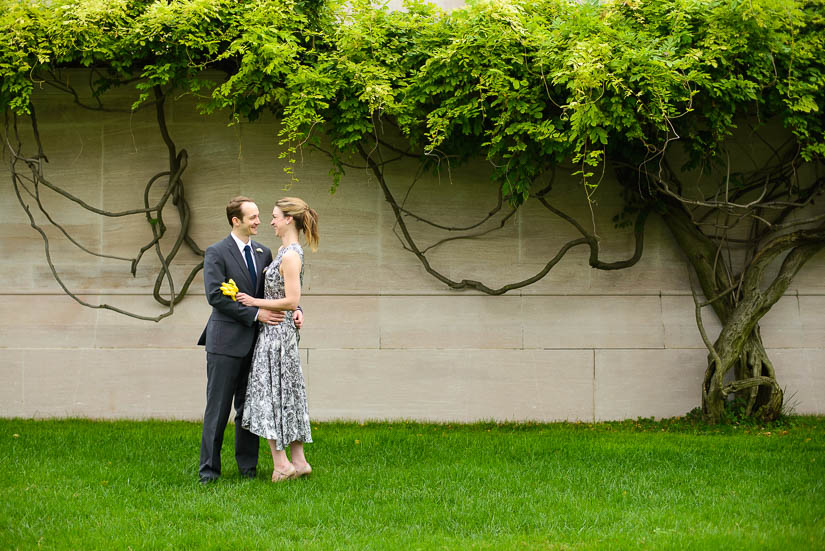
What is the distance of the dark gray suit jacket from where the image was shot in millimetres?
5262

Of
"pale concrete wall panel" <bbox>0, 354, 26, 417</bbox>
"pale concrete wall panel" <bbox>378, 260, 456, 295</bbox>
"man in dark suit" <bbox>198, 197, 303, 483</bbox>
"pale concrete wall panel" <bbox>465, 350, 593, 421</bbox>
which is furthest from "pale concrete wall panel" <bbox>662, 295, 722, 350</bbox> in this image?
"pale concrete wall panel" <bbox>0, 354, 26, 417</bbox>

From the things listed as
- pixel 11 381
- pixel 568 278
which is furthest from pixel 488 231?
pixel 11 381

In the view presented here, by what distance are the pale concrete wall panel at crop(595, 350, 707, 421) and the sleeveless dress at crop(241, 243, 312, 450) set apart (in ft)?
12.3

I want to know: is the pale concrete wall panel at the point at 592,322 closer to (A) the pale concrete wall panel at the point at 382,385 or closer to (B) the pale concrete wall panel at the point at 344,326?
(A) the pale concrete wall panel at the point at 382,385

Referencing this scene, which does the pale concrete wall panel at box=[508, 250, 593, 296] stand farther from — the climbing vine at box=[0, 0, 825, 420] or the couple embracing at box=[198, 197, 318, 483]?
the couple embracing at box=[198, 197, 318, 483]

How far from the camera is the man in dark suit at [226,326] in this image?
5293 millimetres

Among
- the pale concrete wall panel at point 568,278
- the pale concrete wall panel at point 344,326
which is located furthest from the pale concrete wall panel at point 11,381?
the pale concrete wall panel at point 568,278

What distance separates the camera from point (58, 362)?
27.2ft

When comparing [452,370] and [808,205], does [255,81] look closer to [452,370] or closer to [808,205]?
[452,370]

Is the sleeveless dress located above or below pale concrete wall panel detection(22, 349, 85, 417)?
above

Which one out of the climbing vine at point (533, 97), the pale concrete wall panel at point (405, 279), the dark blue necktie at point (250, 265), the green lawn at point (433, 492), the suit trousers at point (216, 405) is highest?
the climbing vine at point (533, 97)

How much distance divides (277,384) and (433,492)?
128 cm

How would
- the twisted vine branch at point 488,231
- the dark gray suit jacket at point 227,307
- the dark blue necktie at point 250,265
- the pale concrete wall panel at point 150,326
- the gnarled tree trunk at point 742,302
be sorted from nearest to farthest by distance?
the dark gray suit jacket at point 227,307
the dark blue necktie at point 250,265
the gnarled tree trunk at point 742,302
the twisted vine branch at point 488,231
the pale concrete wall panel at point 150,326

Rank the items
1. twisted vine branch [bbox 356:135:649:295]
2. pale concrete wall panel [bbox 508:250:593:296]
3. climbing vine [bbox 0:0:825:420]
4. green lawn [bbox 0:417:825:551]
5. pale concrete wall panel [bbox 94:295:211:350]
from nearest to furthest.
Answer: green lawn [bbox 0:417:825:551], climbing vine [bbox 0:0:825:420], twisted vine branch [bbox 356:135:649:295], pale concrete wall panel [bbox 508:250:593:296], pale concrete wall panel [bbox 94:295:211:350]
